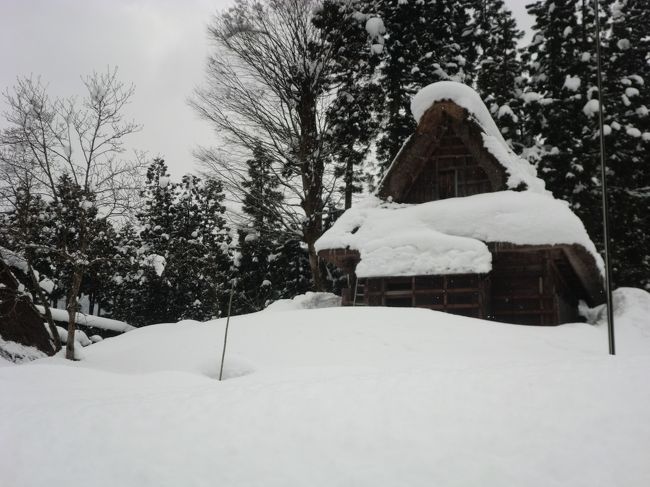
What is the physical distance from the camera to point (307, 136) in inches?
672

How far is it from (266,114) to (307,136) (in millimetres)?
1572

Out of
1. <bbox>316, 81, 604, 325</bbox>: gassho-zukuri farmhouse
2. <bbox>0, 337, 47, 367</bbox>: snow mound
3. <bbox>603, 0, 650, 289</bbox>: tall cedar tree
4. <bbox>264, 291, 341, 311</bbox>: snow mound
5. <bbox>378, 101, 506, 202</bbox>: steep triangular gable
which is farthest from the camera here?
<bbox>603, 0, 650, 289</bbox>: tall cedar tree

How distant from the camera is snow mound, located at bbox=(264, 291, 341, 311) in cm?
1445

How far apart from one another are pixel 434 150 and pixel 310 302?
5628 mm

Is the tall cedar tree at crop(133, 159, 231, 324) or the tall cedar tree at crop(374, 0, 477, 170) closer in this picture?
the tall cedar tree at crop(374, 0, 477, 170)

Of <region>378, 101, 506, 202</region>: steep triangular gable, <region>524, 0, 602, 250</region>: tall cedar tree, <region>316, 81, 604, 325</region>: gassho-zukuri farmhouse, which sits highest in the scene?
<region>524, 0, 602, 250</region>: tall cedar tree

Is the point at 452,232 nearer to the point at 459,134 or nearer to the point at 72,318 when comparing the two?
the point at 459,134

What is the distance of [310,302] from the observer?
1471 centimetres

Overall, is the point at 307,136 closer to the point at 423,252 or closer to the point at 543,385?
the point at 423,252

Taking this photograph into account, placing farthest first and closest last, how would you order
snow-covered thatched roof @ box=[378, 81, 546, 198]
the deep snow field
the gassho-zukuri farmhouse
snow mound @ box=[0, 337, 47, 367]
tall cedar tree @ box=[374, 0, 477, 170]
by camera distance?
tall cedar tree @ box=[374, 0, 477, 170]
snow-covered thatched roof @ box=[378, 81, 546, 198]
the gassho-zukuri farmhouse
snow mound @ box=[0, 337, 47, 367]
the deep snow field

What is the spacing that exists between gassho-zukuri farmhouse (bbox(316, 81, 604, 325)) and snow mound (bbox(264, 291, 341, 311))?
2.02 metres

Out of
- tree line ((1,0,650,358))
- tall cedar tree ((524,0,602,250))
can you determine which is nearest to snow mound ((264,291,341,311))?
tree line ((1,0,650,358))

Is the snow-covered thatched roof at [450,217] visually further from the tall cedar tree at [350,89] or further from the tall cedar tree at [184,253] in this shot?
the tall cedar tree at [184,253]

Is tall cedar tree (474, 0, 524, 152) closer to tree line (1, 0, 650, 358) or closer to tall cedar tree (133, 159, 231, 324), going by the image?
tree line (1, 0, 650, 358)
